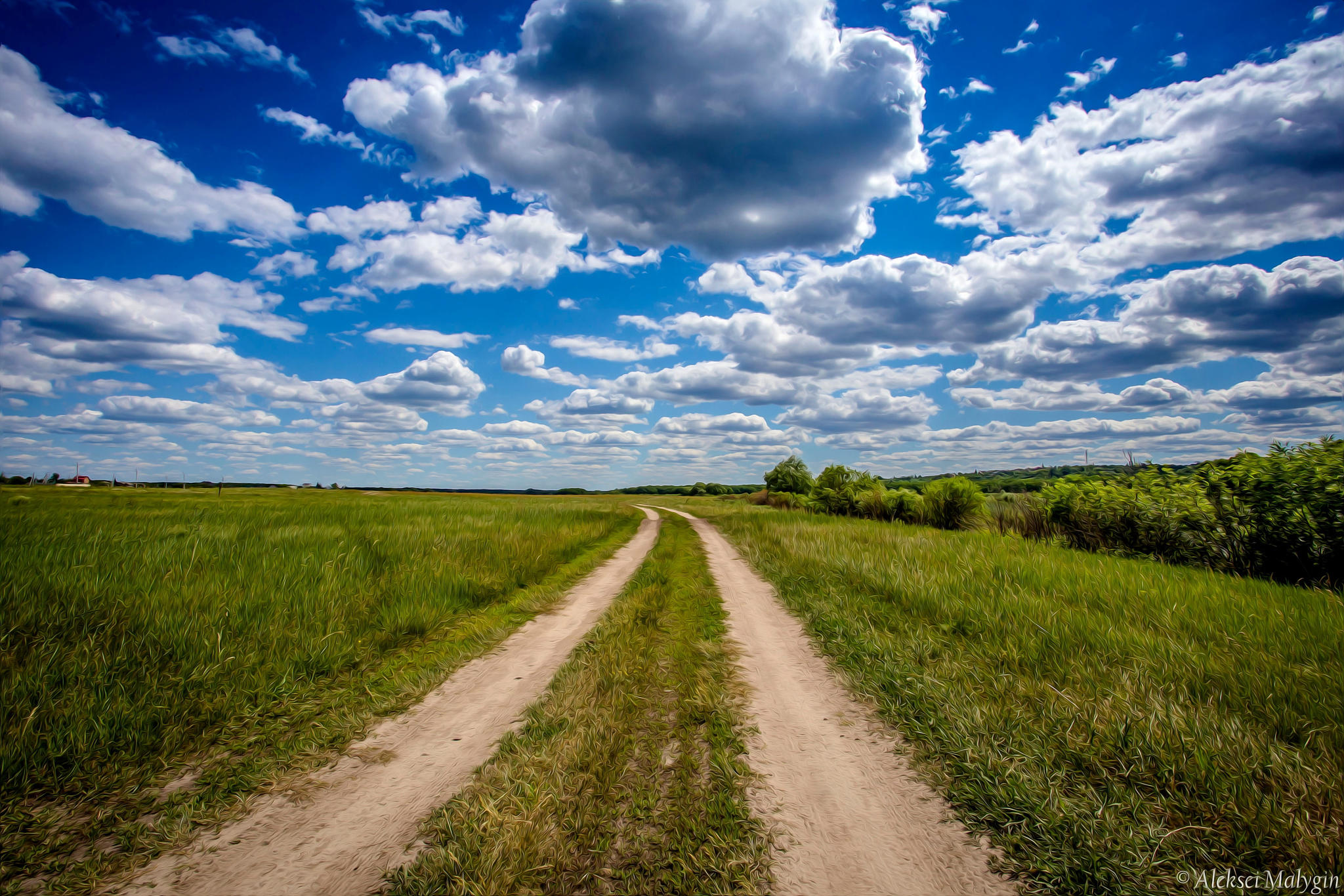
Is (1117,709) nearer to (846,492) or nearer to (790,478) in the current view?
(846,492)

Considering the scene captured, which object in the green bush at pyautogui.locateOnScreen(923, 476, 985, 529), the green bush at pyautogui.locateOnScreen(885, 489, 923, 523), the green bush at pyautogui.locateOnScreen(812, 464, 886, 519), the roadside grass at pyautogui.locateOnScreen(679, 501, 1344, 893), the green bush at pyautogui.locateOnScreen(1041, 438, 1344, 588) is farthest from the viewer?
the green bush at pyautogui.locateOnScreen(812, 464, 886, 519)

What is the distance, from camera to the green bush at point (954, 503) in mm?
19734

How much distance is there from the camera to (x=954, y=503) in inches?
820

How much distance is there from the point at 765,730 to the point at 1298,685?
4570 mm

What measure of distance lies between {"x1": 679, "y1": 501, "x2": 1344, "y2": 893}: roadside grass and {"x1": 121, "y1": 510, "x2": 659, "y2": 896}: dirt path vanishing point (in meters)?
3.60

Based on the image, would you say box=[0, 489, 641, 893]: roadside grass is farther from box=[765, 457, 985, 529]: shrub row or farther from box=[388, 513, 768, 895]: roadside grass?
box=[765, 457, 985, 529]: shrub row

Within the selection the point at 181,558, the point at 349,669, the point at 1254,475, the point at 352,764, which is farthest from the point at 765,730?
the point at 1254,475

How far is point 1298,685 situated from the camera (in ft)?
14.0

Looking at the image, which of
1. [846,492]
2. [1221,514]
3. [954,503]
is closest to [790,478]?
[846,492]

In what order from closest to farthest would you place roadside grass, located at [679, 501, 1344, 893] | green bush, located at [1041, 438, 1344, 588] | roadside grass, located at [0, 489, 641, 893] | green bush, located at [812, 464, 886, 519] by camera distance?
roadside grass, located at [679, 501, 1344, 893] → roadside grass, located at [0, 489, 641, 893] → green bush, located at [1041, 438, 1344, 588] → green bush, located at [812, 464, 886, 519]

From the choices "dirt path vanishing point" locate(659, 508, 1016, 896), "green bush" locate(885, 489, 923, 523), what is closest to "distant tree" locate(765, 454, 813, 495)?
"green bush" locate(885, 489, 923, 523)

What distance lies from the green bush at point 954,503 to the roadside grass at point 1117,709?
11.8 m

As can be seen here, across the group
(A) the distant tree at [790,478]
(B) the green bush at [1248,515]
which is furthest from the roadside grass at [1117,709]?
(A) the distant tree at [790,478]

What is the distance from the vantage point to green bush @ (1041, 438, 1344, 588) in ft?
24.6
